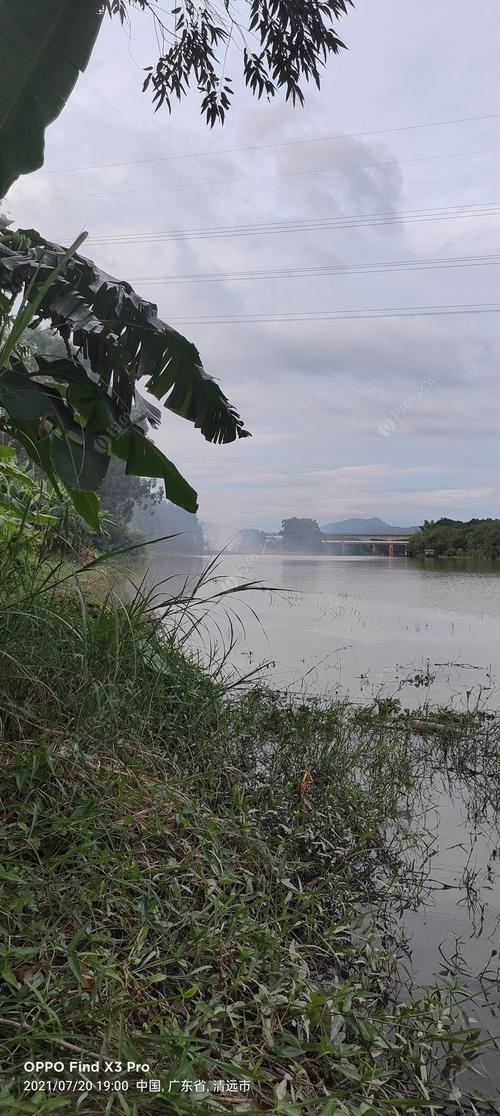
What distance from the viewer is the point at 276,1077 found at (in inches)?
43.9

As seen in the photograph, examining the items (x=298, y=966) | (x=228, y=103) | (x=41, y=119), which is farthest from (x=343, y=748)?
(x=228, y=103)

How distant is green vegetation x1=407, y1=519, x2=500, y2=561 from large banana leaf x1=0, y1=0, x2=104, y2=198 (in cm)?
1314

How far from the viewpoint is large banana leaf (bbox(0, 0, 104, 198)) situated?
163cm

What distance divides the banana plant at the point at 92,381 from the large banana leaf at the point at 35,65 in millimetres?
255

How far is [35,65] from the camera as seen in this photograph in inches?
66.1

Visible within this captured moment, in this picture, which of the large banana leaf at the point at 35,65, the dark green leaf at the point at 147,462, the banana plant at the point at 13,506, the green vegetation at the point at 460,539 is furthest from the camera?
the green vegetation at the point at 460,539

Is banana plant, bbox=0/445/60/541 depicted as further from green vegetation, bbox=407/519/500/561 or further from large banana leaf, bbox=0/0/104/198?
green vegetation, bbox=407/519/500/561

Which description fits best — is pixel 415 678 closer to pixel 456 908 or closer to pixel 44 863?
pixel 456 908

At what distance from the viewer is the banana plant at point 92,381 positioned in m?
2.12

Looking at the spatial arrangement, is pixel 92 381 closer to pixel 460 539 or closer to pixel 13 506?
pixel 13 506

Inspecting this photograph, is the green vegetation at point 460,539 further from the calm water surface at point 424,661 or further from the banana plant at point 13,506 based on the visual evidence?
the banana plant at point 13,506

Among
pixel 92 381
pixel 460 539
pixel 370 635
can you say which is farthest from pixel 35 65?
pixel 460 539

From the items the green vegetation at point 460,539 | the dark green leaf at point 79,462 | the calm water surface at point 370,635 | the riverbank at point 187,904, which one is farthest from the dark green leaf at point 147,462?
the green vegetation at point 460,539

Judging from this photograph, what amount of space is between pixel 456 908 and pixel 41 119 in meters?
2.27
